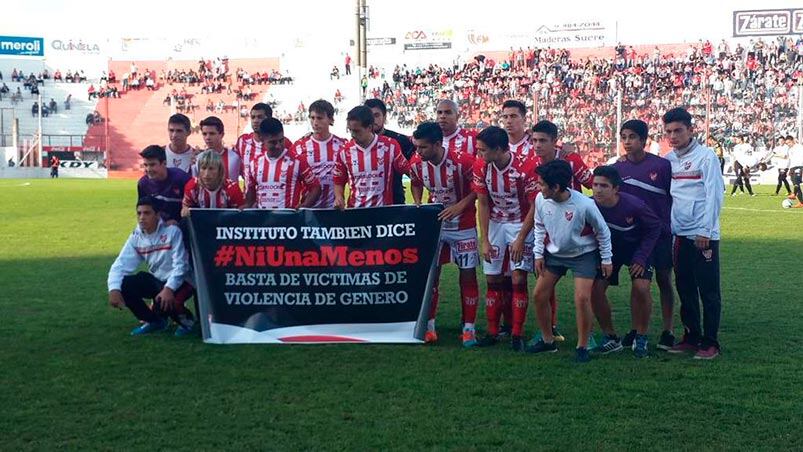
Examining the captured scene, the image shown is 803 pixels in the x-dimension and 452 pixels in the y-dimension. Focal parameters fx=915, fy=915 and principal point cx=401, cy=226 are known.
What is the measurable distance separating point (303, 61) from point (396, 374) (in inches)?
1977

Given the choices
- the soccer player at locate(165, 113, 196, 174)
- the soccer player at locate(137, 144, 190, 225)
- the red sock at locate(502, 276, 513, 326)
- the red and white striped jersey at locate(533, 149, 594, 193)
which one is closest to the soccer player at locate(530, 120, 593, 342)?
the red and white striped jersey at locate(533, 149, 594, 193)

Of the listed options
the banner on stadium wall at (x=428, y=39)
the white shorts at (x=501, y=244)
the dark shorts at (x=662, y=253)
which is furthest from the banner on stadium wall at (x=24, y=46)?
the dark shorts at (x=662, y=253)

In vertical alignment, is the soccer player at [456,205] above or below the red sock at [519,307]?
above

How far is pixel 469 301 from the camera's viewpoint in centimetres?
732

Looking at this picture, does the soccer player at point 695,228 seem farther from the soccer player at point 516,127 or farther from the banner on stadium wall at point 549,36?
the banner on stadium wall at point 549,36

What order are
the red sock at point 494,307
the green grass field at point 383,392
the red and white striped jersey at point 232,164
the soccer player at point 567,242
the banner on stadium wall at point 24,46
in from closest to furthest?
the green grass field at point 383,392 → the soccer player at point 567,242 → the red sock at point 494,307 → the red and white striped jersey at point 232,164 → the banner on stadium wall at point 24,46

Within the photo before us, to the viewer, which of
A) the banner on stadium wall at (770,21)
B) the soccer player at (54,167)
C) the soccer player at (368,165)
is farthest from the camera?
the banner on stadium wall at (770,21)

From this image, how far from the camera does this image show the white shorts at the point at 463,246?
734cm

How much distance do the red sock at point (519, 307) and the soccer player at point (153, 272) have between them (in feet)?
8.81

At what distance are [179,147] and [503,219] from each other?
123 inches

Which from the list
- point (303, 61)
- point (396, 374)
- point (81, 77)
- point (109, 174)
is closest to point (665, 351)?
point (396, 374)

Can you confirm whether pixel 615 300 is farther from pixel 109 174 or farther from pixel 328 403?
pixel 109 174

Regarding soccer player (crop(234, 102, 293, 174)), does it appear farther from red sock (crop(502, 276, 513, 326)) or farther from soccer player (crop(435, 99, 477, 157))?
red sock (crop(502, 276, 513, 326))

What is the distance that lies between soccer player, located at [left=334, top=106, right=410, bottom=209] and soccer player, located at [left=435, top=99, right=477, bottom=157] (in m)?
0.56
